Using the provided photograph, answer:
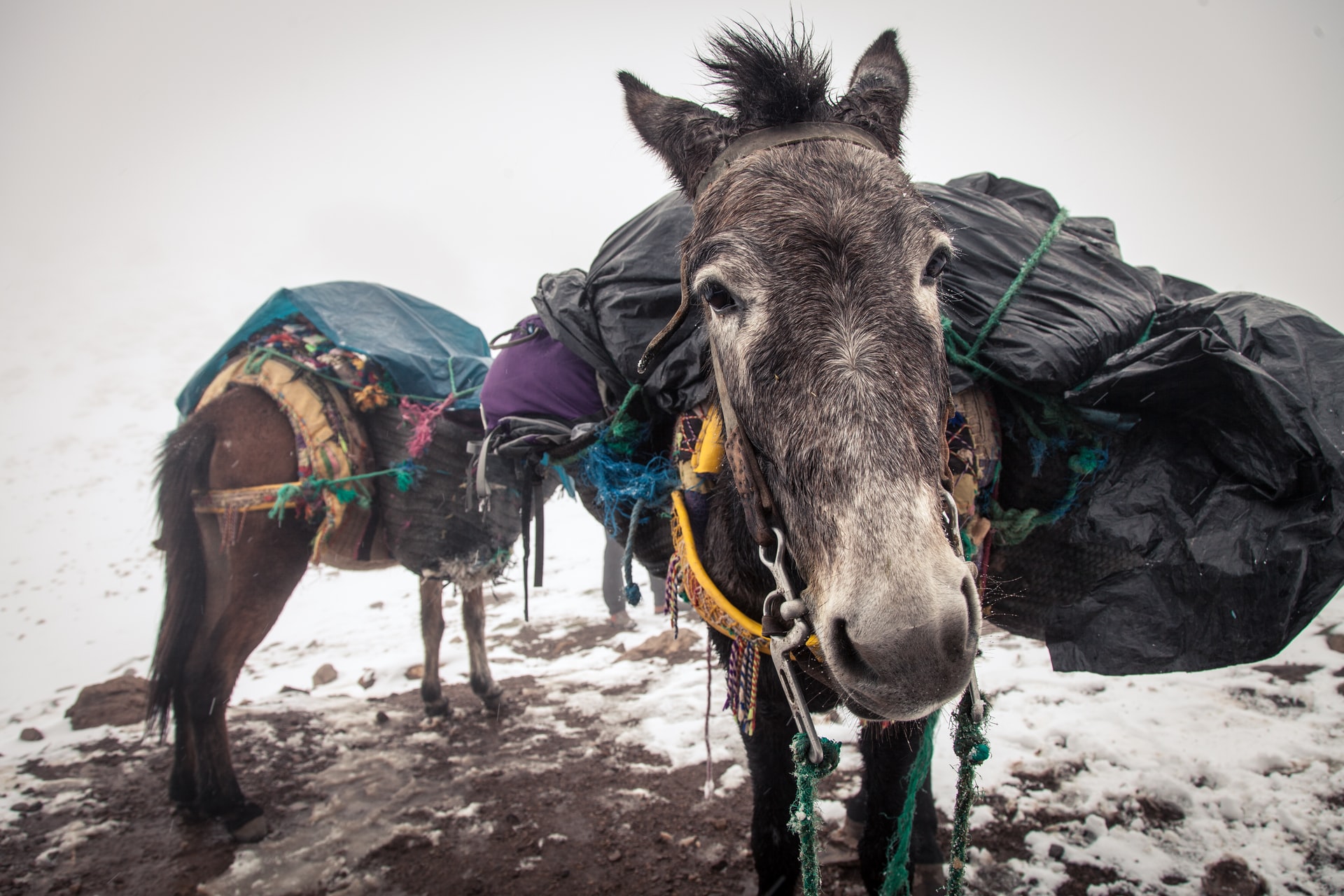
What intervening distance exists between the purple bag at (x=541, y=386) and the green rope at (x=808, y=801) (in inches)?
56.6

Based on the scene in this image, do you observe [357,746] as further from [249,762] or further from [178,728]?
[178,728]

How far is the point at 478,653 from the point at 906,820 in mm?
3362

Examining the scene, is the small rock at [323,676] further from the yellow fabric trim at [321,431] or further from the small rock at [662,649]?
the small rock at [662,649]

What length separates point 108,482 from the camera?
10836mm

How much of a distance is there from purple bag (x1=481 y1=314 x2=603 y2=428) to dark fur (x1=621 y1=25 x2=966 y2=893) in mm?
896

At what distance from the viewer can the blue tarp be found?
10.6 feet

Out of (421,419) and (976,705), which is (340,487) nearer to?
(421,419)

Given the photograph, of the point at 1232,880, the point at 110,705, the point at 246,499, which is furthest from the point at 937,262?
the point at 110,705

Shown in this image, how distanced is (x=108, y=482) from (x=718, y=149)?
47.4 feet

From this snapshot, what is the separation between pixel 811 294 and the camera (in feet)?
3.55

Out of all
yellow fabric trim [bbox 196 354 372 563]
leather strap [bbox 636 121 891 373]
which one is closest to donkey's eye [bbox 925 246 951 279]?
leather strap [bbox 636 121 891 373]

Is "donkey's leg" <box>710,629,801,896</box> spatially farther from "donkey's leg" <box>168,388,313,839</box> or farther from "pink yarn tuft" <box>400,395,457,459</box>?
"donkey's leg" <box>168,388,313,839</box>

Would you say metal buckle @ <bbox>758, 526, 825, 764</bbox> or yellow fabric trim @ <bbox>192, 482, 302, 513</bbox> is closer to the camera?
metal buckle @ <bbox>758, 526, 825, 764</bbox>

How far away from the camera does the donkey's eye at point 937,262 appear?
1259mm
